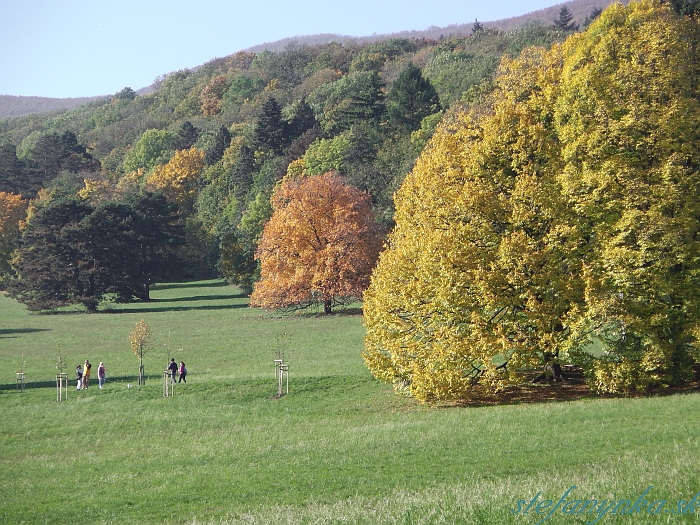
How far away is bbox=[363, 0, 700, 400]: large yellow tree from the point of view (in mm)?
25359

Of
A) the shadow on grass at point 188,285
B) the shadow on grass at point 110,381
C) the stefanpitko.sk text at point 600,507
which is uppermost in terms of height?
the stefanpitko.sk text at point 600,507

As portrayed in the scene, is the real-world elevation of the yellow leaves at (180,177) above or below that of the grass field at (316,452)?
above

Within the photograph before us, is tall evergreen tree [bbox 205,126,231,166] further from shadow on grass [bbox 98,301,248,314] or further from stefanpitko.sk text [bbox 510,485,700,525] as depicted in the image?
stefanpitko.sk text [bbox 510,485,700,525]

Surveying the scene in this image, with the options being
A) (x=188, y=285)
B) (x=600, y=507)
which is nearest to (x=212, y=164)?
(x=188, y=285)

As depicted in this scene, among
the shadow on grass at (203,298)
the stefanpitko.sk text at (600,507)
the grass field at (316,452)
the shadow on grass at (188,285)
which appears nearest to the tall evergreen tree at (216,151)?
the shadow on grass at (188,285)

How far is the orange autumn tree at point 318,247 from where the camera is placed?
65.0 meters

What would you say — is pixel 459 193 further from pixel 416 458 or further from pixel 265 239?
pixel 265 239

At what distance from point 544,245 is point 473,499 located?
15.8 m

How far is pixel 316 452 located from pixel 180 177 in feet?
372

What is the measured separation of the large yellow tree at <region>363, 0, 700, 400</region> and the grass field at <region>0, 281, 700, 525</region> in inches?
80.9

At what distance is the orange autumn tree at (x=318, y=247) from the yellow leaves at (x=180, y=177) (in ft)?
209

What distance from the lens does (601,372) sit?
2531cm

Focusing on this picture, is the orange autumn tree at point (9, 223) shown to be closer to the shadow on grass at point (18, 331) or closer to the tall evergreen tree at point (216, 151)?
the tall evergreen tree at point (216, 151)

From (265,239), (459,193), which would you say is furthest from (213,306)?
(459,193)
